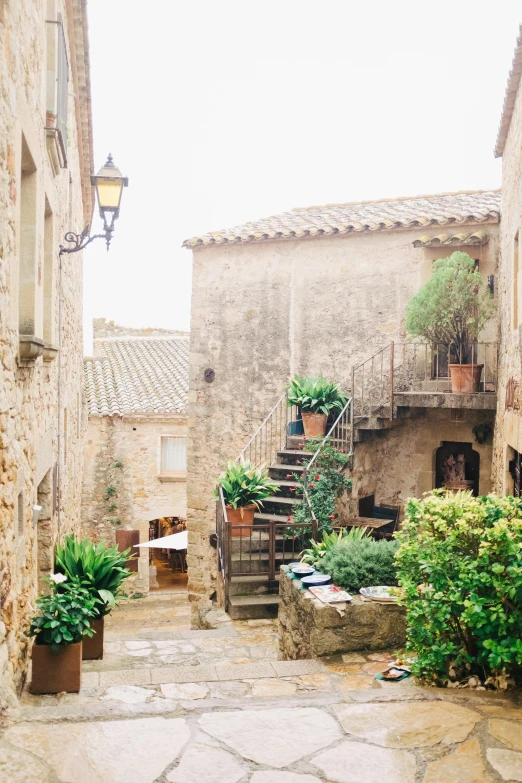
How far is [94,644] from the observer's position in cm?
670

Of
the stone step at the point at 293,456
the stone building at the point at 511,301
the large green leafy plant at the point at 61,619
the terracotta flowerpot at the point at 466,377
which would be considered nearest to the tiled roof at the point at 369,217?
the stone building at the point at 511,301

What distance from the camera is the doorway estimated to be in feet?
62.6

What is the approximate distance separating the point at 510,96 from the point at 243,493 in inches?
253

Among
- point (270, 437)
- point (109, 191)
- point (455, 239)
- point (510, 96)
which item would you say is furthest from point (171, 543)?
point (510, 96)

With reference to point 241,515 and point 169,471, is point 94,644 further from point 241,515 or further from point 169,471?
point 169,471

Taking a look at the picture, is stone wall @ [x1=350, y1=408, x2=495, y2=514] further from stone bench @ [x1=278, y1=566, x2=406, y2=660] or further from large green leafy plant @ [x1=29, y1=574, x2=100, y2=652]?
large green leafy plant @ [x1=29, y1=574, x2=100, y2=652]

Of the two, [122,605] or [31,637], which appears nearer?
[31,637]

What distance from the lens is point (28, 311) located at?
5.58m

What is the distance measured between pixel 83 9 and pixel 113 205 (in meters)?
2.63

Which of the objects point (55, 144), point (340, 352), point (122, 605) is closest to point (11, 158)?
point (55, 144)

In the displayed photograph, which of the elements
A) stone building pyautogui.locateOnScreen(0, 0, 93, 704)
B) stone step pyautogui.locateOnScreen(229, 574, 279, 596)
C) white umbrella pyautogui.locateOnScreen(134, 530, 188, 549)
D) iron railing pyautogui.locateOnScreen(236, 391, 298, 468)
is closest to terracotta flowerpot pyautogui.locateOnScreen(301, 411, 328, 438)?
iron railing pyautogui.locateOnScreen(236, 391, 298, 468)

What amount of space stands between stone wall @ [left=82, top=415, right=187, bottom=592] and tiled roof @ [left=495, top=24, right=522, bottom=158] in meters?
11.2

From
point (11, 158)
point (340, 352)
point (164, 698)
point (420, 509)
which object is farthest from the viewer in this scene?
point (340, 352)

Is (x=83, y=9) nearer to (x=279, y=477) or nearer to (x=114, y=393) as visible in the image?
(x=279, y=477)
